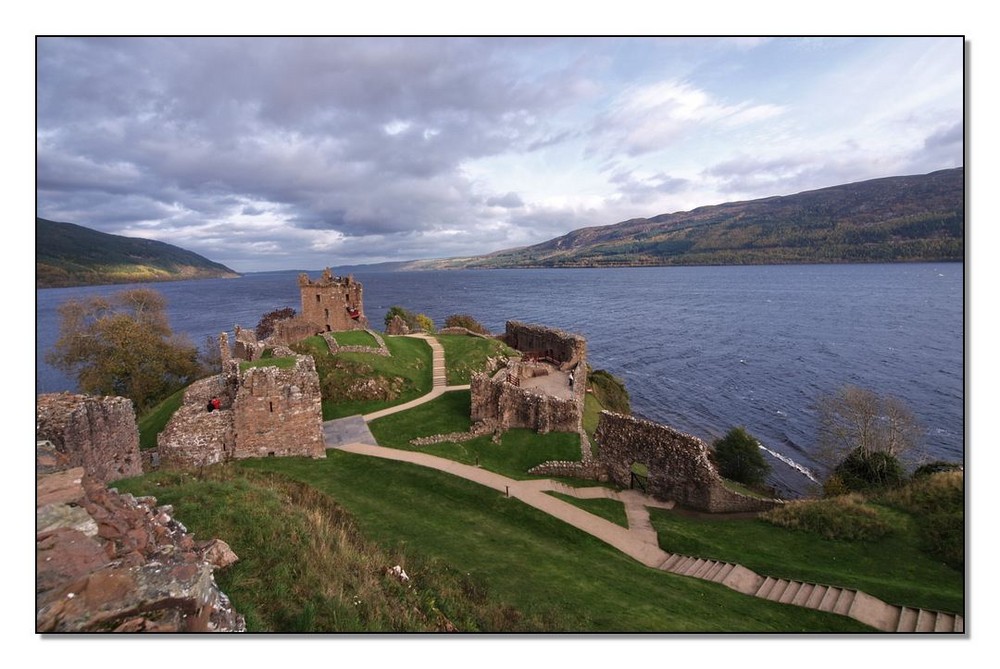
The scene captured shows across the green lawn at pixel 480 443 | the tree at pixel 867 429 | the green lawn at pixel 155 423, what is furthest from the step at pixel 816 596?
the green lawn at pixel 155 423

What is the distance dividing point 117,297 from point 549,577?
147 ft

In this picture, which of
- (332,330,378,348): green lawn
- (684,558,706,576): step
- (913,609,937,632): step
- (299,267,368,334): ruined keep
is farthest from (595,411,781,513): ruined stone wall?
(299,267,368,334): ruined keep

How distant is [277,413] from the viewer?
689 inches

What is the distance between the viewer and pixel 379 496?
15852 mm

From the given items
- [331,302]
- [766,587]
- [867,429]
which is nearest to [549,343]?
[331,302]

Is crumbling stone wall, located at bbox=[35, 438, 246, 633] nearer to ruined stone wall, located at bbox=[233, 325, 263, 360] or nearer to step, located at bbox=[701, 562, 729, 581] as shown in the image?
step, located at bbox=[701, 562, 729, 581]

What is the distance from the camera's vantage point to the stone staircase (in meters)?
8.54

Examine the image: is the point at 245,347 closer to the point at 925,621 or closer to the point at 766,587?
the point at 766,587

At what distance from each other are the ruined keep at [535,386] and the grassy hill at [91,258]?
18136 millimetres

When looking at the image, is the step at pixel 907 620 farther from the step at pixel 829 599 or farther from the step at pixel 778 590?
the step at pixel 778 590

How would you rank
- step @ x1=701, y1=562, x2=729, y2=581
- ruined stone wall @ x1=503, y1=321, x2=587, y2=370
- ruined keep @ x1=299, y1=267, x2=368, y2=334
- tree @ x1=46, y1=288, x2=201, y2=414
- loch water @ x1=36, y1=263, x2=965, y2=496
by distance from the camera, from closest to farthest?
step @ x1=701, y1=562, x2=729, y2=581 < tree @ x1=46, y1=288, x2=201, y2=414 < ruined stone wall @ x1=503, y1=321, x2=587, y2=370 < loch water @ x1=36, y1=263, x2=965, y2=496 < ruined keep @ x1=299, y1=267, x2=368, y2=334

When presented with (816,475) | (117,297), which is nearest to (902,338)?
(816,475)

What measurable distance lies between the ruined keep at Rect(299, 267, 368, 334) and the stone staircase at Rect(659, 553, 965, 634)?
A: 126 ft

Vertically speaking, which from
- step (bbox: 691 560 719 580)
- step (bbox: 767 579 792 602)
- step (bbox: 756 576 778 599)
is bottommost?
step (bbox: 691 560 719 580)
